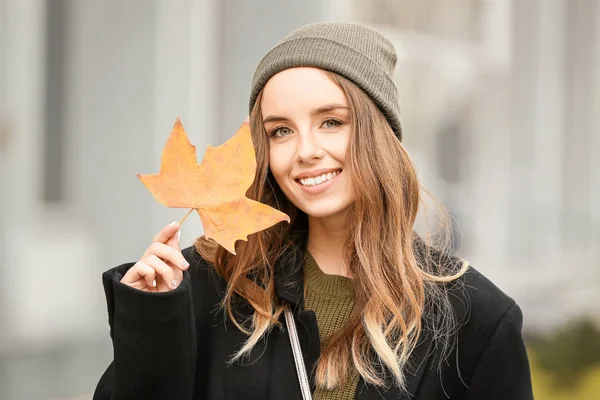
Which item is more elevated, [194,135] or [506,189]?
[194,135]

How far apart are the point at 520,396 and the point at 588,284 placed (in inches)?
268

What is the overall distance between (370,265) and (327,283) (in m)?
0.14

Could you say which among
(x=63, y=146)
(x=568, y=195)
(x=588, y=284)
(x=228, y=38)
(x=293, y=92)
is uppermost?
(x=228, y=38)

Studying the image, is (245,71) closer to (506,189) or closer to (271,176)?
(271,176)

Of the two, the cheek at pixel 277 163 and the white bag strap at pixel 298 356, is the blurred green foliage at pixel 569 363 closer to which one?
the white bag strap at pixel 298 356

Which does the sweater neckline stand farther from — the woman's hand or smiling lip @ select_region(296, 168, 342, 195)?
the woman's hand

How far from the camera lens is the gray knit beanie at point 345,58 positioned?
6.25 ft

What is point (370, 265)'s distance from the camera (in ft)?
6.50

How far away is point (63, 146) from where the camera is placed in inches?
143

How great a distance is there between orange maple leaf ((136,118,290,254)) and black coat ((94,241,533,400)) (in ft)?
0.50

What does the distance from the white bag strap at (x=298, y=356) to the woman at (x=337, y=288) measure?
13mm

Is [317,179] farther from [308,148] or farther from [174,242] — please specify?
[174,242]

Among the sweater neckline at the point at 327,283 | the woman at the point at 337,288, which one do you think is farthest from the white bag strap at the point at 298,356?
the sweater neckline at the point at 327,283

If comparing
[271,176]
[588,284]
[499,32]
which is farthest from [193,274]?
[588,284]
